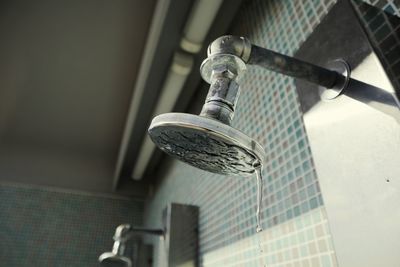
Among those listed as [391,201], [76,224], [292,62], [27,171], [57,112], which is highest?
[57,112]

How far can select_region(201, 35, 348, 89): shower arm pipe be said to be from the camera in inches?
10.9

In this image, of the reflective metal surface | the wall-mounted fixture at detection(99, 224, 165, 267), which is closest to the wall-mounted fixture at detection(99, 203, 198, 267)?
the wall-mounted fixture at detection(99, 224, 165, 267)

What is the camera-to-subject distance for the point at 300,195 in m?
0.42

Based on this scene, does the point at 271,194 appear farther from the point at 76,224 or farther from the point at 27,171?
the point at 27,171

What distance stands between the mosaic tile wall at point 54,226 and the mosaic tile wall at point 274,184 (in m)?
0.97

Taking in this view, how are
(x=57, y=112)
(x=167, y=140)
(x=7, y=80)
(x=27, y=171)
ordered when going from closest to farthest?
(x=167, y=140) < (x=7, y=80) < (x=57, y=112) < (x=27, y=171)

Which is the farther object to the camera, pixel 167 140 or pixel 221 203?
pixel 221 203

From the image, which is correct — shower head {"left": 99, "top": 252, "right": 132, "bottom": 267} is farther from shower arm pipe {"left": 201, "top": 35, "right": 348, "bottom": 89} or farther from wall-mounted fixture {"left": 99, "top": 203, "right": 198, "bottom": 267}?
shower arm pipe {"left": 201, "top": 35, "right": 348, "bottom": 89}

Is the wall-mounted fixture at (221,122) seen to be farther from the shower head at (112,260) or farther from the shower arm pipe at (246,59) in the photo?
the shower head at (112,260)

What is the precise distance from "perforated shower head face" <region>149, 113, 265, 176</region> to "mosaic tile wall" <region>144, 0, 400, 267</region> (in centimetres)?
18

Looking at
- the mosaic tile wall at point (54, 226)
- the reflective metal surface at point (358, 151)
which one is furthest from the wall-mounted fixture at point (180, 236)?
the mosaic tile wall at point (54, 226)

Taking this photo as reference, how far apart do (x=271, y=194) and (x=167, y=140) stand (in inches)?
11.9

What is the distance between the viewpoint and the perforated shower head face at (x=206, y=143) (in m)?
0.21

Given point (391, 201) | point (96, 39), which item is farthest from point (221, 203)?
point (96, 39)
